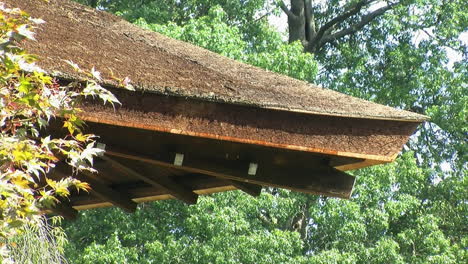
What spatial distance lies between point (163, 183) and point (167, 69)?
20.0 inches

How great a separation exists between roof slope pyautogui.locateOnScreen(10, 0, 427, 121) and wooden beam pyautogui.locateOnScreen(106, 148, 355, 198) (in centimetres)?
21

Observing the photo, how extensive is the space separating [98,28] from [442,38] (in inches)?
644

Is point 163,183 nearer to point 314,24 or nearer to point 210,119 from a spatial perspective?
point 210,119

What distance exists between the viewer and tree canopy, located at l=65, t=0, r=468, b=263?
1490cm

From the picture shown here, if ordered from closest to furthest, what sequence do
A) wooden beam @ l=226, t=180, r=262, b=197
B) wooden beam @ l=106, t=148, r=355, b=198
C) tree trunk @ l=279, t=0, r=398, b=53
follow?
wooden beam @ l=106, t=148, r=355, b=198 < wooden beam @ l=226, t=180, r=262, b=197 < tree trunk @ l=279, t=0, r=398, b=53

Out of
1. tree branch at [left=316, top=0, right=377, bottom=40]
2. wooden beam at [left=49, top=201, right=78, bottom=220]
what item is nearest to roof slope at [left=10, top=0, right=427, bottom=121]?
wooden beam at [left=49, top=201, right=78, bottom=220]

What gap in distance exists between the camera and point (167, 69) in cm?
278

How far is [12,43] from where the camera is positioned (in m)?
2.07

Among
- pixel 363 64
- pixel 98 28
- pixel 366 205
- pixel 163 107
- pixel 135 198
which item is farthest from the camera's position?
pixel 363 64

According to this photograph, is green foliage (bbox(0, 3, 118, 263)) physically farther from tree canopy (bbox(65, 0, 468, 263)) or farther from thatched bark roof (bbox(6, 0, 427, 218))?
tree canopy (bbox(65, 0, 468, 263))

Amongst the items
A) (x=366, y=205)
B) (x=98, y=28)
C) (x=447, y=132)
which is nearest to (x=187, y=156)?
(x=98, y=28)

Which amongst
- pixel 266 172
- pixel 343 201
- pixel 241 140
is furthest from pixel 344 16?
pixel 241 140

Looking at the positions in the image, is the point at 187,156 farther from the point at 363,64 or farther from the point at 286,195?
the point at 363,64

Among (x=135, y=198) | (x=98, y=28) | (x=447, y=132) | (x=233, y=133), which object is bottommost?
(x=135, y=198)
